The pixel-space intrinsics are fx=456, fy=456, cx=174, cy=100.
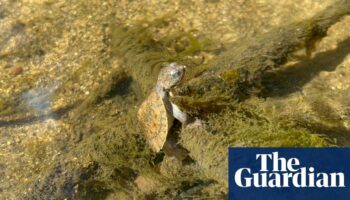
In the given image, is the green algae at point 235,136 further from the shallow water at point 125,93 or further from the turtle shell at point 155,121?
the turtle shell at point 155,121

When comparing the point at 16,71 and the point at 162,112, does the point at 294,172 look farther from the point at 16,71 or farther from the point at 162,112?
the point at 16,71

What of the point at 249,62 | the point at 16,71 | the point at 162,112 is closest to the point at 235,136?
the point at 162,112

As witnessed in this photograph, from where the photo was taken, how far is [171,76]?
4.33 meters

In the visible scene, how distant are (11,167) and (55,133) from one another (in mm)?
582

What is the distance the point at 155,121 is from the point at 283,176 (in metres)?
1.32

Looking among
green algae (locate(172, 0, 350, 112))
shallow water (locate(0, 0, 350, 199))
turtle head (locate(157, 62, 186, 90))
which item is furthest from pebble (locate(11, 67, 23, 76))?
green algae (locate(172, 0, 350, 112))

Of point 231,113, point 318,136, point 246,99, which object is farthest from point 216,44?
point 318,136

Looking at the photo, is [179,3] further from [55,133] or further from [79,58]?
[55,133]

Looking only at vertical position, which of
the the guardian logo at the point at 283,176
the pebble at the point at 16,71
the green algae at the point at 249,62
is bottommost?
the the guardian logo at the point at 283,176

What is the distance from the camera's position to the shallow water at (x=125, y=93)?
418 cm

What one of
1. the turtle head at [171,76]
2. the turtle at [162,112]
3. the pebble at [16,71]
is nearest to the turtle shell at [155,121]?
the turtle at [162,112]

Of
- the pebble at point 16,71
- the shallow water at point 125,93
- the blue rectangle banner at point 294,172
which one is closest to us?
the blue rectangle banner at point 294,172

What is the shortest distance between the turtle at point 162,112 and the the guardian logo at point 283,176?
80 cm

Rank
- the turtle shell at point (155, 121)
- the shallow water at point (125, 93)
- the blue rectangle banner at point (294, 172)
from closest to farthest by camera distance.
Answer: the blue rectangle banner at point (294, 172), the shallow water at point (125, 93), the turtle shell at point (155, 121)
